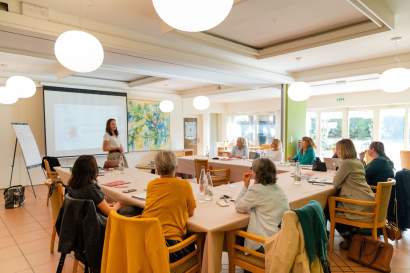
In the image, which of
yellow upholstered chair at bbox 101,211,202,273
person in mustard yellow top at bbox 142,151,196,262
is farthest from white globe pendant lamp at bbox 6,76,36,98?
yellow upholstered chair at bbox 101,211,202,273

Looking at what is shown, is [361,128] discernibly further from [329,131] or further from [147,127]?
[147,127]

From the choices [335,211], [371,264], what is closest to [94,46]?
[335,211]

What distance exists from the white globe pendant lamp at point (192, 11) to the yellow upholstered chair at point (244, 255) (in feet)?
4.55

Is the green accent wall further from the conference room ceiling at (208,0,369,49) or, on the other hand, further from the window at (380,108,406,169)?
the window at (380,108,406,169)

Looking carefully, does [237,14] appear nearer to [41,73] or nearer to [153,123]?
[41,73]

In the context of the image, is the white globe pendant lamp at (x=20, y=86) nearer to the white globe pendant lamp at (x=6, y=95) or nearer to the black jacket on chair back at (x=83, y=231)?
the white globe pendant lamp at (x=6, y=95)

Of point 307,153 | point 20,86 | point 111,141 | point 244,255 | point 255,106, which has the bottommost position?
point 244,255

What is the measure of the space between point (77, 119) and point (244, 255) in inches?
242

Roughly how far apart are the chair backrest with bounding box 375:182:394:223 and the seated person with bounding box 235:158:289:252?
4.17ft

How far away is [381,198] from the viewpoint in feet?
8.51

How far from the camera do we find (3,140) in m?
6.02

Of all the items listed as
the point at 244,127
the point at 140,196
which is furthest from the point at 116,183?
the point at 244,127

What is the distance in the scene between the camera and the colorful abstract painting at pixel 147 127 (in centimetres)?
793

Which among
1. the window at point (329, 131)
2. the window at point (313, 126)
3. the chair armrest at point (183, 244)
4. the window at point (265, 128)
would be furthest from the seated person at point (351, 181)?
the window at point (265, 128)
